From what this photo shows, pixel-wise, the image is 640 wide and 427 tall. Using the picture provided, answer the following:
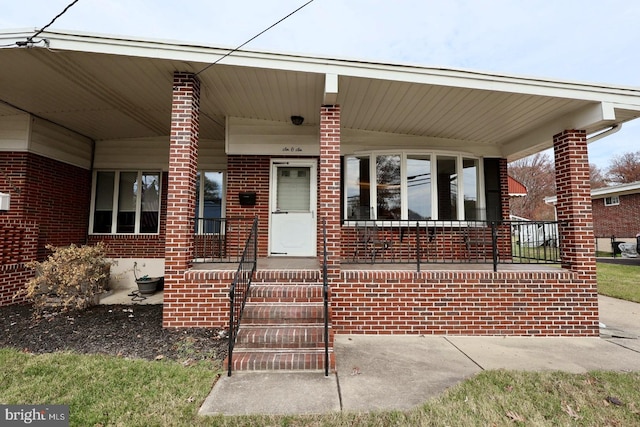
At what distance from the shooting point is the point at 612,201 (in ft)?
58.4

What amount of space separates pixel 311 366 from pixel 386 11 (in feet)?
16.4

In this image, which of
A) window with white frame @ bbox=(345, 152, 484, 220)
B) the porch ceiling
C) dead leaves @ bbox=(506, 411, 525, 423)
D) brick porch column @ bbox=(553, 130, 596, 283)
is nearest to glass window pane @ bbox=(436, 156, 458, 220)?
window with white frame @ bbox=(345, 152, 484, 220)

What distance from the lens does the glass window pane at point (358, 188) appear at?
253 inches

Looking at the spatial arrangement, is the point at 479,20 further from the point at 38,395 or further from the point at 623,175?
the point at 623,175

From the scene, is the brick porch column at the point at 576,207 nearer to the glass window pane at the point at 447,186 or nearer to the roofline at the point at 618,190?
the glass window pane at the point at 447,186

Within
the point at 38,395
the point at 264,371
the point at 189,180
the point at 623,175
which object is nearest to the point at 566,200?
the point at 264,371

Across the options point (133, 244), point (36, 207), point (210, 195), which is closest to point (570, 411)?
point (210, 195)

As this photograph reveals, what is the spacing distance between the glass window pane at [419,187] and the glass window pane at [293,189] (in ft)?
6.87

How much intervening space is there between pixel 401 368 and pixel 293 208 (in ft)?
12.7

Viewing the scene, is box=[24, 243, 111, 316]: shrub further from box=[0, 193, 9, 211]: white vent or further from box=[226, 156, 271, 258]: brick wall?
box=[226, 156, 271, 258]: brick wall

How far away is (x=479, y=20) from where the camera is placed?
707 centimetres

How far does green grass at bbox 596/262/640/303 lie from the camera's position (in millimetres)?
7078

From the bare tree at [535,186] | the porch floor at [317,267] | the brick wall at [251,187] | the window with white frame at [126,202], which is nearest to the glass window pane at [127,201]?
the window with white frame at [126,202]

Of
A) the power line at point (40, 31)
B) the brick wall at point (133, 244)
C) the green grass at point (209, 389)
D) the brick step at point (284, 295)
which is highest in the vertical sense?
the power line at point (40, 31)
